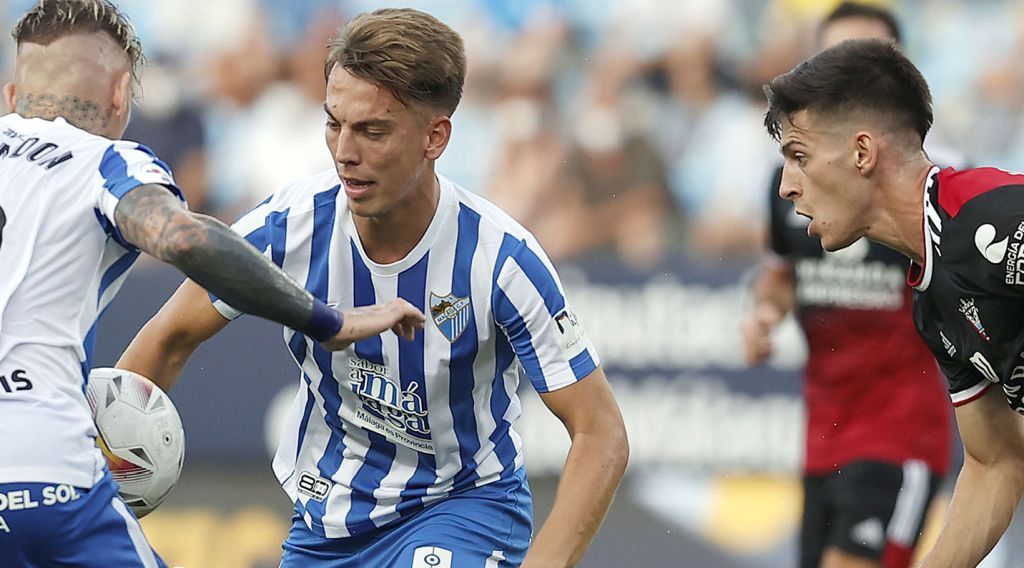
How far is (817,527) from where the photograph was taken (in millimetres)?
6250

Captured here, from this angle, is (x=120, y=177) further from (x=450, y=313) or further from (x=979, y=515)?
(x=979, y=515)

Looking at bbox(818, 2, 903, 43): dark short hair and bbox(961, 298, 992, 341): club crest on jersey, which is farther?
bbox(818, 2, 903, 43): dark short hair

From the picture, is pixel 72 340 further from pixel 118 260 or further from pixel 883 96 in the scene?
pixel 883 96

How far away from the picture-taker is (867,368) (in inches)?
242

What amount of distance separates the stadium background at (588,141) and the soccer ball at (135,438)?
4.72 meters

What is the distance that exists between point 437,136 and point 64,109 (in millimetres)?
1053

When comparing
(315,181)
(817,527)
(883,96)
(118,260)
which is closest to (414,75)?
(315,181)

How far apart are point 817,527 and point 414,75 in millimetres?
2952

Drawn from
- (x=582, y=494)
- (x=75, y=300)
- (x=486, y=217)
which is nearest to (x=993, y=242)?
(x=582, y=494)

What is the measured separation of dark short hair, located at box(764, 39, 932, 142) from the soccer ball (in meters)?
1.98

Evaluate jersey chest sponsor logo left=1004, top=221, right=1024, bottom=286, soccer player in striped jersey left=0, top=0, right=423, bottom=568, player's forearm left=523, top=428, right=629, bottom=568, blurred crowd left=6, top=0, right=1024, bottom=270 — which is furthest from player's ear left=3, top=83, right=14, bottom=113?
blurred crowd left=6, top=0, right=1024, bottom=270

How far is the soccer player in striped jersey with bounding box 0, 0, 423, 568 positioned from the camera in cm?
348

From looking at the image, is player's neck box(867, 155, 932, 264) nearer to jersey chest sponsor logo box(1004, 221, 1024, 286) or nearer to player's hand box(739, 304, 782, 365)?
jersey chest sponsor logo box(1004, 221, 1024, 286)

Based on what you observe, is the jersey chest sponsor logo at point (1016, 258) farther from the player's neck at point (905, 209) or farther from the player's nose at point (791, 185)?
the player's nose at point (791, 185)
